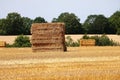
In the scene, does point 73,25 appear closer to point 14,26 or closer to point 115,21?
point 115,21

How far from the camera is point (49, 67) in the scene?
579 inches

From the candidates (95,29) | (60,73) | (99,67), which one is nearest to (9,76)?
(60,73)

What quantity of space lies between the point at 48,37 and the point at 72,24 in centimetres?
5550

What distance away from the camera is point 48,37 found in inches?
984

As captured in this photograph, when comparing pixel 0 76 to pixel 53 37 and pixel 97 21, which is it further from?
pixel 97 21

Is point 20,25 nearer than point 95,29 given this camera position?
Yes

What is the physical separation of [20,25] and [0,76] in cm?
6059

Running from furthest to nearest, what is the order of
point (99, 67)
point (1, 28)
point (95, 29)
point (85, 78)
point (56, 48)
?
point (95, 29), point (1, 28), point (56, 48), point (99, 67), point (85, 78)

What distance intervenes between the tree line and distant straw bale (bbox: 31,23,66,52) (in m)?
44.1

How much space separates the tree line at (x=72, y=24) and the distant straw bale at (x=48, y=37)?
1736 inches

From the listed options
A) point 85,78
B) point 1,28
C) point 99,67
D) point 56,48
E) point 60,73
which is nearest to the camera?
point 85,78

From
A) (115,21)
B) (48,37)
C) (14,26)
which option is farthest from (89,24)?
(48,37)

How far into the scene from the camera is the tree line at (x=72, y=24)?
7131 cm

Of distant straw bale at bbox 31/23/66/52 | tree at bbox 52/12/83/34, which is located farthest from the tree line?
distant straw bale at bbox 31/23/66/52
